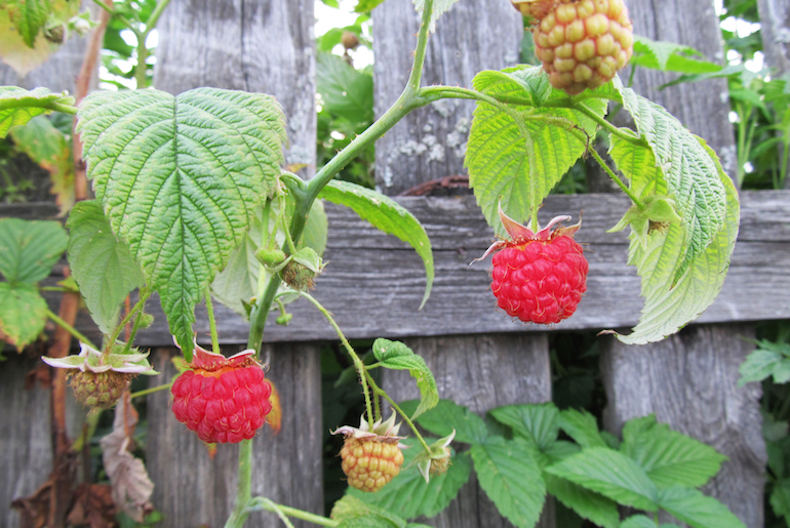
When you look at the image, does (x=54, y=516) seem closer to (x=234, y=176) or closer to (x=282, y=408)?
(x=282, y=408)

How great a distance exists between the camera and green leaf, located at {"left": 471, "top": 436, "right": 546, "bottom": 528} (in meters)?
1.00

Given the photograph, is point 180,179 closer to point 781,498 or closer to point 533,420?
point 533,420

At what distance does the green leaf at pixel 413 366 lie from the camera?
25.3 inches

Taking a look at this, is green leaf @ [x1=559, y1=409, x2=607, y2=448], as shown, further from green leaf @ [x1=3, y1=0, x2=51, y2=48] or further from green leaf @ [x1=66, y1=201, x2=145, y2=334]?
green leaf @ [x1=3, y1=0, x2=51, y2=48]

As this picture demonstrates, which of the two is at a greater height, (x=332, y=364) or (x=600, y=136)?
(x=600, y=136)

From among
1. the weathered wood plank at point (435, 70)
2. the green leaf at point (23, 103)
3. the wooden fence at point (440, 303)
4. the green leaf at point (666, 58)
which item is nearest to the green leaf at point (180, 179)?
the green leaf at point (23, 103)

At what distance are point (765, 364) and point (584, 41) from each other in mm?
1233

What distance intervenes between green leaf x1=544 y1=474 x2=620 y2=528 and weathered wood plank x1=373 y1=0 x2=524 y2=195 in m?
0.82

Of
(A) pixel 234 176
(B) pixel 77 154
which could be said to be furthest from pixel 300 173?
(A) pixel 234 176

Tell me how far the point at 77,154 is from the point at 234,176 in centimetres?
89

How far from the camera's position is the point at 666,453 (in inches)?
48.3

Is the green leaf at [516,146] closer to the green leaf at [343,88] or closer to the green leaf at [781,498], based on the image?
the green leaf at [343,88]

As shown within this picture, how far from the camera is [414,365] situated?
645mm

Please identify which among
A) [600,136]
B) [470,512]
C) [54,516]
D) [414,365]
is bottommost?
[470,512]
